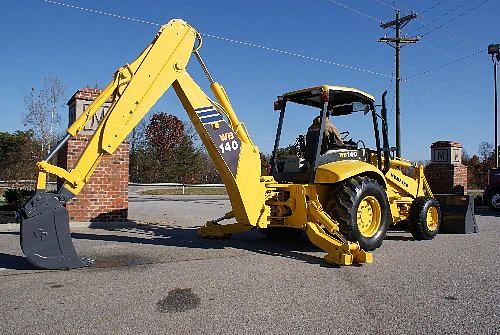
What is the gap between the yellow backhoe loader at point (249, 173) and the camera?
551 centimetres

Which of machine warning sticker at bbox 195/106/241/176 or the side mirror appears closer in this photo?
machine warning sticker at bbox 195/106/241/176

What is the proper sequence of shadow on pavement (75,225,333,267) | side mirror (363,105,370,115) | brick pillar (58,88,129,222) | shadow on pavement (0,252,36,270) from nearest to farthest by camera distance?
shadow on pavement (0,252,36,270)
shadow on pavement (75,225,333,267)
side mirror (363,105,370,115)
brick pillar (58,88,129,222)

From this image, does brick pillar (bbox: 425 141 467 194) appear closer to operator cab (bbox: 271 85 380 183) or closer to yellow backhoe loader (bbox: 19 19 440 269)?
yellow backhoe loader (bbox: 19 19 440 269)

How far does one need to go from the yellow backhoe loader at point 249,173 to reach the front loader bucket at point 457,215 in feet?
4.49

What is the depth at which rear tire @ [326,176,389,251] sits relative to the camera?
6852mm

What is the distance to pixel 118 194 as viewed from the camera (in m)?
10.0

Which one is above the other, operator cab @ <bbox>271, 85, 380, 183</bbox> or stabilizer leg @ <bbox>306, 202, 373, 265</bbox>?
operator cab @ <bbox>271, 85, 380, 183</bbox>

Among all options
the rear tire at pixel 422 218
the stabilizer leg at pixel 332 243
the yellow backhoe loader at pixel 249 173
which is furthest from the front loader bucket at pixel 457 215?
the stabilizer leg at pixel 332 243

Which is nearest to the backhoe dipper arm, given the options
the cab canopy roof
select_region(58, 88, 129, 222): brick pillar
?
the cab canopy roof

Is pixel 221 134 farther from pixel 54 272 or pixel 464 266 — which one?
pixel 464 266

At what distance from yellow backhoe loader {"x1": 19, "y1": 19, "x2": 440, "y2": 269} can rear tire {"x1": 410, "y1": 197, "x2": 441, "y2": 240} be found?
0.02 metres

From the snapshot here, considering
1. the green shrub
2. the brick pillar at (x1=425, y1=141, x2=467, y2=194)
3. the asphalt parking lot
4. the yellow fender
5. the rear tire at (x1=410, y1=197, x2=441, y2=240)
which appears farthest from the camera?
the brick pillar at (x1=425, y1=141, x2=467, y2=194)

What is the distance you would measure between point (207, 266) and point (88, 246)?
247 centimetres

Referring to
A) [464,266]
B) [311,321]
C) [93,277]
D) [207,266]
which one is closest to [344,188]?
[464,266]
